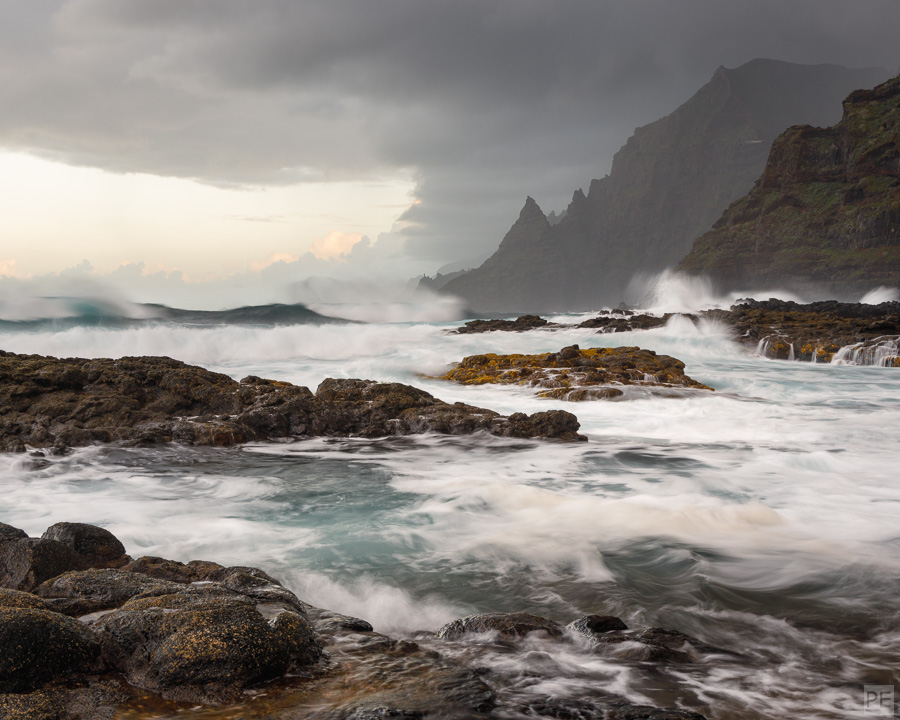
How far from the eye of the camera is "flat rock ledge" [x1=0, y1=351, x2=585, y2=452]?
32.8 ft

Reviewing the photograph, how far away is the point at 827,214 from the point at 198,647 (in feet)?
281

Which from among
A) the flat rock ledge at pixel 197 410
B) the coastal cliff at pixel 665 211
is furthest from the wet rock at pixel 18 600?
the coastal cliff at pixel 665 211

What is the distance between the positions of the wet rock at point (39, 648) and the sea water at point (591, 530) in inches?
77.4

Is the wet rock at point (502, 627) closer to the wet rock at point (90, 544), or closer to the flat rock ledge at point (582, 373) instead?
the wet rock at point (90, 544)

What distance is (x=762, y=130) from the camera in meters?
188

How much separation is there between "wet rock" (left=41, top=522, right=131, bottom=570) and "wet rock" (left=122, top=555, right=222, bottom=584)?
297 mm

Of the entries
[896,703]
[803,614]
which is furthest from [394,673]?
[803,614]

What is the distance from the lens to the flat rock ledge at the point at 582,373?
15602mm

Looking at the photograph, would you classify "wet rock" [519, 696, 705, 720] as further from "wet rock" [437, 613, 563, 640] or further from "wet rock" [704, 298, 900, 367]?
"wet rock" [704, 298, 900, 367]

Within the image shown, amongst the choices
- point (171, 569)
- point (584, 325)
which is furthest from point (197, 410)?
point (584, 325)

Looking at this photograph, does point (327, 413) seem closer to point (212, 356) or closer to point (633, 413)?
point (633, 413)

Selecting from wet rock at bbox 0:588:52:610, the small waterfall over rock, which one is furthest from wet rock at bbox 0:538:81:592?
the small waterfall over rock

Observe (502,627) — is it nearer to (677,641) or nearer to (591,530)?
(677,641)

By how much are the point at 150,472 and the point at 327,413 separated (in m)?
3.26
